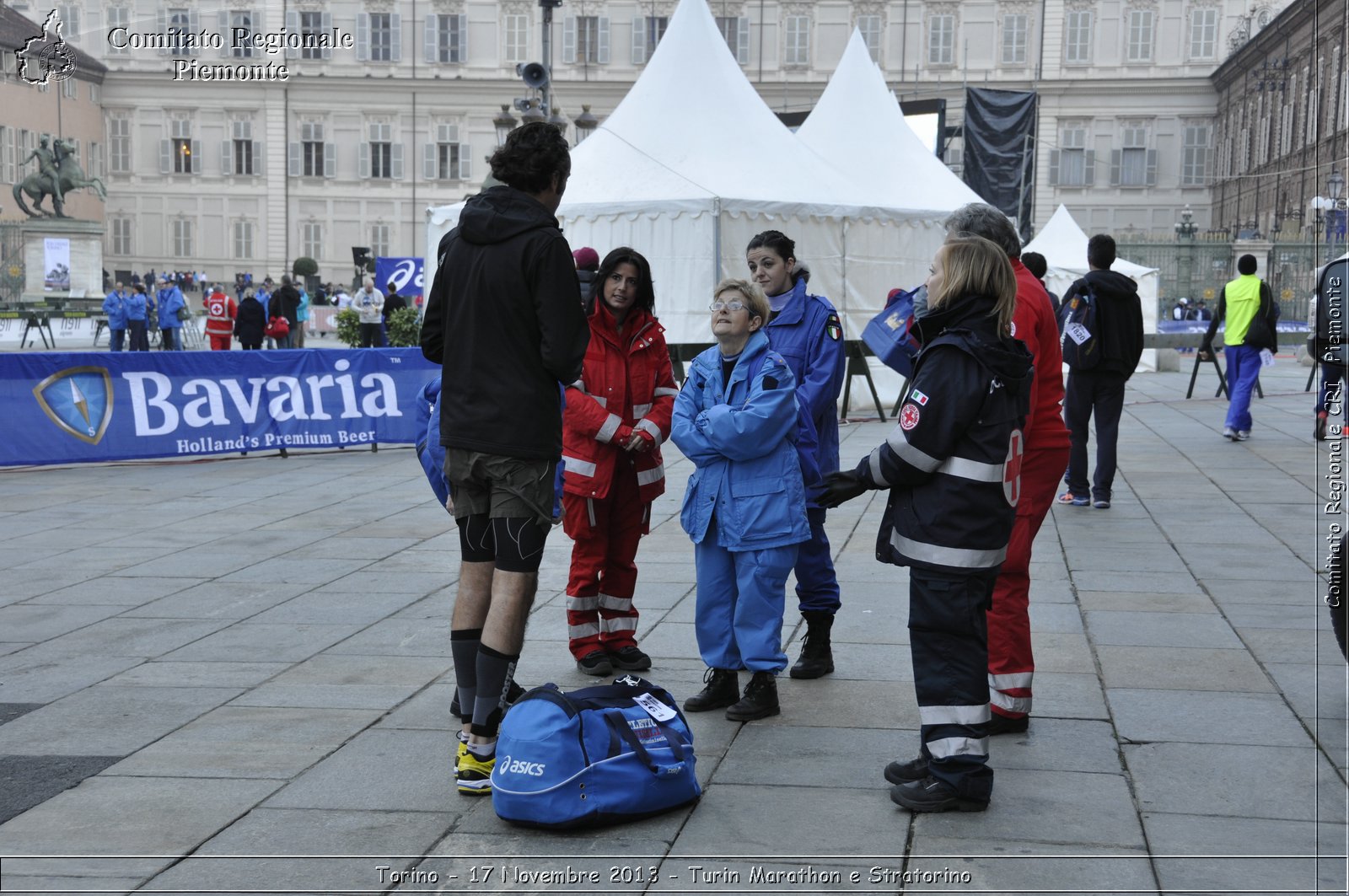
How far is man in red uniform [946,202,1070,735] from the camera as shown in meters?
4.70

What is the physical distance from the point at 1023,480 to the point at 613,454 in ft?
5.24

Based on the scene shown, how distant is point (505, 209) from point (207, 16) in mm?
58941

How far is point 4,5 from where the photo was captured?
5003cm

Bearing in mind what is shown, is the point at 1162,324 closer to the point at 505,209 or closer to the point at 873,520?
→ the point at 873,520

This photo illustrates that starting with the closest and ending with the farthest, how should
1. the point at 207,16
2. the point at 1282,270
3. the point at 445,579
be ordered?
the point at 445,579 < the point at 1282,270 < the point at 207,16

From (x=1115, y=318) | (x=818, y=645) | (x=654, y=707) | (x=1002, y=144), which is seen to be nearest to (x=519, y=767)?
(x=654, y=707)

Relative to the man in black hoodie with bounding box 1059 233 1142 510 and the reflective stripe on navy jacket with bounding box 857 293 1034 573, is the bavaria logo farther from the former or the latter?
the reflective stripe on navy jacket with bounding box 857 293 1034 573

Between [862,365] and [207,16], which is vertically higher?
[207,16]

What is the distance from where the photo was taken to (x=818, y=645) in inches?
216

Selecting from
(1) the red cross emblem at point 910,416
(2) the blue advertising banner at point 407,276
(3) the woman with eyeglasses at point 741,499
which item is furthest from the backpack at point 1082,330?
(2) the blue advertising banner at point 407,276

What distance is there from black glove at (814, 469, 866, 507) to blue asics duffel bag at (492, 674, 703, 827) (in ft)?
2.67

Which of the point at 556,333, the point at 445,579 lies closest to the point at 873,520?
the point at 445,579

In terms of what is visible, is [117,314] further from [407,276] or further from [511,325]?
[511,325]

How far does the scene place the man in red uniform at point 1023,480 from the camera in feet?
15.4
